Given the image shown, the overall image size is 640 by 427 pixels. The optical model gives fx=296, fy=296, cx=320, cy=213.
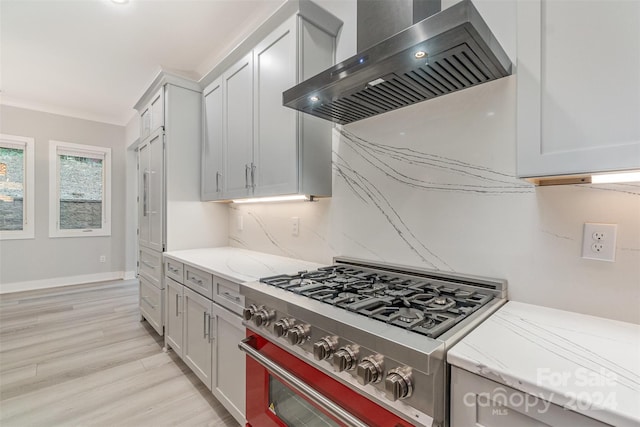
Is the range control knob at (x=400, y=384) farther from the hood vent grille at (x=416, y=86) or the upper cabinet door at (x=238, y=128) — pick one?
the upper cabinet door at (x=238, y=128)

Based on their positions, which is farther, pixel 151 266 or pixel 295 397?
pixel 151 266

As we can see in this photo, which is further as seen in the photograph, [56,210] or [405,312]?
[56,210]

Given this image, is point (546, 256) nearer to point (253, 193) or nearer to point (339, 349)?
point (339, 349)

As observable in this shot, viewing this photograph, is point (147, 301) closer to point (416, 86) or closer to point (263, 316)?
point (263, 316)

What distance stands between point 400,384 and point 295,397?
0.57 meters

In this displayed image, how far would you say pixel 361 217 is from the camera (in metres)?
1.73

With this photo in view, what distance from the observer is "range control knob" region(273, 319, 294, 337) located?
109 cm

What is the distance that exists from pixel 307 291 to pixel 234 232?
1926 millimetres

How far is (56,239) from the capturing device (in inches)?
187

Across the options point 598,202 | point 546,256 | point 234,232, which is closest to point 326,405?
point 546,256

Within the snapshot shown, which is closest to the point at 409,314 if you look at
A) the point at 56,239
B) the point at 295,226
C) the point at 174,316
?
the point at 295,226

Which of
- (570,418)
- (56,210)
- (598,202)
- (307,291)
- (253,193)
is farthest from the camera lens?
(56,210)

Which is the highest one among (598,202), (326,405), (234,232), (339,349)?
(598,202)

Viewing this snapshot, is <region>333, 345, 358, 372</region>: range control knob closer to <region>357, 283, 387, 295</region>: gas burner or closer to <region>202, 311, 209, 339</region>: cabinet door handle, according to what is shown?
<region>357, 283, 387, 295</region>: gas burner
